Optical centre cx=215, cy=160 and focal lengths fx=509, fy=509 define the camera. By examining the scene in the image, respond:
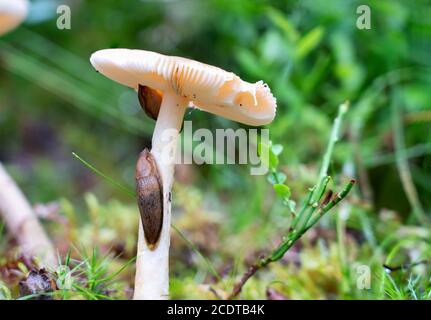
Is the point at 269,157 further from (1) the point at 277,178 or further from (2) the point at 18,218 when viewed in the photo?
(2) the point at 18,218

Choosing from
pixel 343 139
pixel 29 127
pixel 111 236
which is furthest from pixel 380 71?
pixel 29 127

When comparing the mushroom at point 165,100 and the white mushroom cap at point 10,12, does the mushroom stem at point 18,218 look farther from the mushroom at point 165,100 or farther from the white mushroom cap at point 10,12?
the mushroom at point 165,100

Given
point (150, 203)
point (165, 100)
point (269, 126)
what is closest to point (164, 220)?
point (150, 203)

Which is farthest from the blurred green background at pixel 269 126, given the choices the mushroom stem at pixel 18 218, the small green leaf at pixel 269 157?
the small green leaf at pixel 269 157

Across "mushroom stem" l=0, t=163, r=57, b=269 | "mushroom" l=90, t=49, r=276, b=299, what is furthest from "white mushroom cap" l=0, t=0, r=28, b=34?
"mushroom" l=90, t=49, r=276, b=299

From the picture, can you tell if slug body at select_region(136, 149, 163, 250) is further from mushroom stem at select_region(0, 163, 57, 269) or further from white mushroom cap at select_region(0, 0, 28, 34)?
white mushroom cap at select_region(0, 0, 28, 34)
